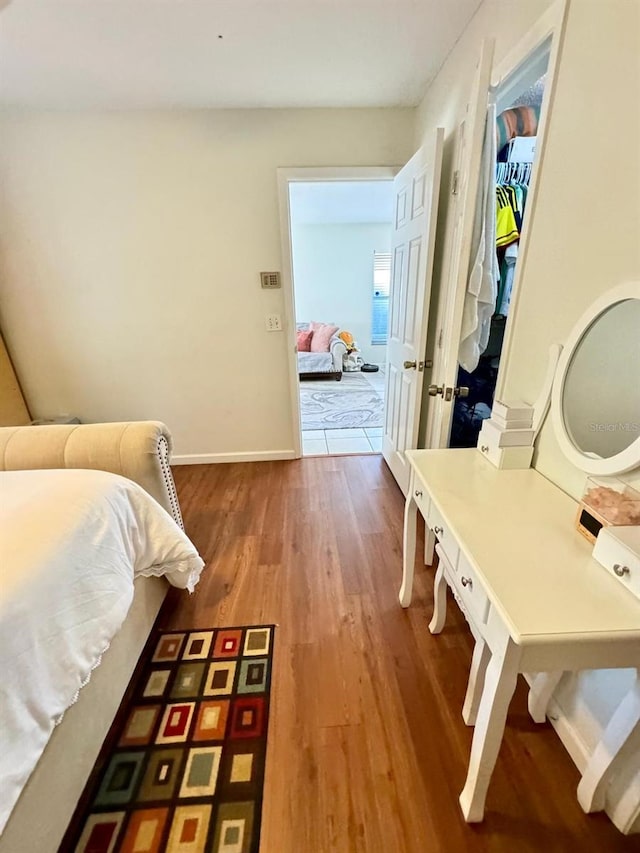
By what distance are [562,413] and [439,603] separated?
87 centimetres

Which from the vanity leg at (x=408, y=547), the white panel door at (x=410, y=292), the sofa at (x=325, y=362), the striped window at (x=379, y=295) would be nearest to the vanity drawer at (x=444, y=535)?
the vanity leg at (x=408, y=547)

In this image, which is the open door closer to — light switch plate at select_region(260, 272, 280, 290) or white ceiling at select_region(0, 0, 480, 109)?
white ceiling at select_region(0, 0, 480, 109)

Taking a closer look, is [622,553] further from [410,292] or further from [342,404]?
[342,404]

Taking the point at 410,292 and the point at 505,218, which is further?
the point at 410,292

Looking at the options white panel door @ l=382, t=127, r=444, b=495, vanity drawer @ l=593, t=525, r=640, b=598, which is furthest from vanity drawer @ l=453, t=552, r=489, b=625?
white panel door @ l=382, t=127, r=444, b=495

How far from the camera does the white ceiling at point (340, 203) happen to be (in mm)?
3688

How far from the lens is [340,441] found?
3365mm

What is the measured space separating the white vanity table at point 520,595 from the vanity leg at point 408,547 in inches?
7.5

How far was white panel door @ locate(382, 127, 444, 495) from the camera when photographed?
1797mm

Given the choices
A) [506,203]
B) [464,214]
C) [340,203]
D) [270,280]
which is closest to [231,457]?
[270,280]

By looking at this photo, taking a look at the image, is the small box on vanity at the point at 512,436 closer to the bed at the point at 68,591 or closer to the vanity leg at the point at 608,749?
the vanity leg at the point at 608,749

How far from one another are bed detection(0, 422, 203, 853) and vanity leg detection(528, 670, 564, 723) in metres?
1.25

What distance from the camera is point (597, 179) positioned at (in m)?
0.95

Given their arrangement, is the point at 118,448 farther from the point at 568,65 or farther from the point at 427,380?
the point at 568,65
